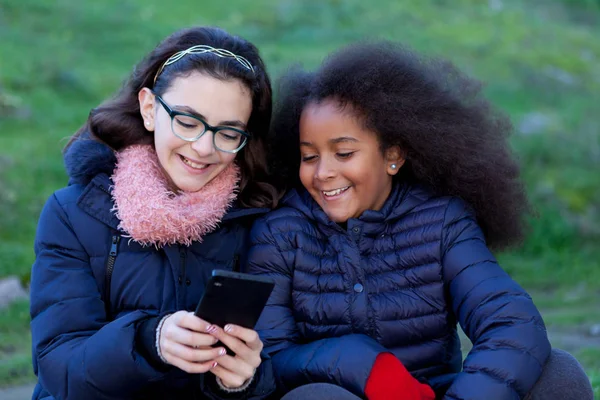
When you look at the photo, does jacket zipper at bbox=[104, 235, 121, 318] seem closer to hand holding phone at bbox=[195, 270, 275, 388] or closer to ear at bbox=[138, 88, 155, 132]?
ear at bbox=[138, 88, 155, 132]

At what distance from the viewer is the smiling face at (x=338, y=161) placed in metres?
3.09

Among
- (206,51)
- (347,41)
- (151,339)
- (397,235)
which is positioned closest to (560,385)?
(397,235)

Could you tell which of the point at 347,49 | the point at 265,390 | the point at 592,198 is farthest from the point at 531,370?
the point at 592,198

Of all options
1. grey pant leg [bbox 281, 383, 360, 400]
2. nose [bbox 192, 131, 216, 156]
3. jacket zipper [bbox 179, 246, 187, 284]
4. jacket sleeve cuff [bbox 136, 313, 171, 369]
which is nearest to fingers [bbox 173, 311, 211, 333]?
jacket sleeve cuff [bbox 136, 313, 171, 369]

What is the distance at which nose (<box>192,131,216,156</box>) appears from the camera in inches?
115

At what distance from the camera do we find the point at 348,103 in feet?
10.3

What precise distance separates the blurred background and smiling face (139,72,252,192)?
2237 mm

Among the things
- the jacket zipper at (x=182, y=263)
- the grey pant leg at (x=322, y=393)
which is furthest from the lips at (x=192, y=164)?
the grey pant leg at (x=322, y=393)

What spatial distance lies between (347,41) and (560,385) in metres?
7.53

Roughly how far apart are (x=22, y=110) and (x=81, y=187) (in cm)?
510

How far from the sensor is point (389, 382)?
2588mm

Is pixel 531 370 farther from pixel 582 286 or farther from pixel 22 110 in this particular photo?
pixel 22 110

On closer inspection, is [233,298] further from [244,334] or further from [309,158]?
[309,158]

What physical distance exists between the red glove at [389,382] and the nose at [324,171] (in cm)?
72
